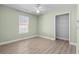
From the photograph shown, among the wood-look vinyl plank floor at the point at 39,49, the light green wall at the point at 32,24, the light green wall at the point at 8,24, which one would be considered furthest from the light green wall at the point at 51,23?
the light green wall at the point at 8,24

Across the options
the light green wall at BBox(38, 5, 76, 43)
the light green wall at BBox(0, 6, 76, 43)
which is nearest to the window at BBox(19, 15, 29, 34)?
the light green wall at BBox(0, 6, 76, 43)

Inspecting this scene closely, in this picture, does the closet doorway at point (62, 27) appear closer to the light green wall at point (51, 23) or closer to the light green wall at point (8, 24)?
the light green wall at point (51, 23)

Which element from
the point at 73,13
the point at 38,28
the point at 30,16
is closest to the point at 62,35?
the point at 73,13

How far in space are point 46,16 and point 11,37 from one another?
3163 millimetres

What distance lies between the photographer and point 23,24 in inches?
219

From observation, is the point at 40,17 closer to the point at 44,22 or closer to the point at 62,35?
the point at 44,22

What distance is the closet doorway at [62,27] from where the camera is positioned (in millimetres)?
4798

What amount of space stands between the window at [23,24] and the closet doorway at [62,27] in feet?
7.90

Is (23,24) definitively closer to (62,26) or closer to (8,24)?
(8,24)

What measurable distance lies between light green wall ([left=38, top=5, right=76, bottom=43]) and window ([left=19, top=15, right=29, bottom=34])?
54.5 inches

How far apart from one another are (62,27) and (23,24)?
9.87ft

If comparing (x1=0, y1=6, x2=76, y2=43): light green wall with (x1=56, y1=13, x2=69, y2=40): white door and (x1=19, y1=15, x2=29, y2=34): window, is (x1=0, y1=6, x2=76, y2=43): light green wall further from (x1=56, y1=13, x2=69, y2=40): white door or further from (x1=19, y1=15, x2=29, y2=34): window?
(x1=56, y1=13, x2=69, y2=40): white door

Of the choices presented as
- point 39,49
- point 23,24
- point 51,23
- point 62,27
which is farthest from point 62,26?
point 23,24

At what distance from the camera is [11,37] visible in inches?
182
